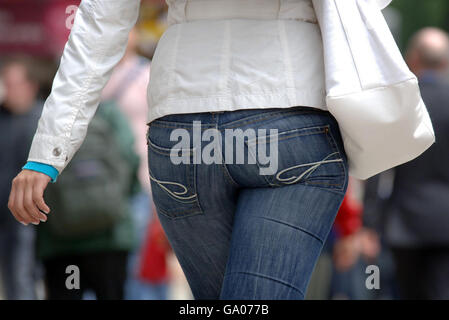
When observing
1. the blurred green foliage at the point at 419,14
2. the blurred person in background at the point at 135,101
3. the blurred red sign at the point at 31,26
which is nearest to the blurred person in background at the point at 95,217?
the blurred person in background at the point at 135,101

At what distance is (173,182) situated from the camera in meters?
2.28

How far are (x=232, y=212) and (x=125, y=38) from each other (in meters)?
0.59

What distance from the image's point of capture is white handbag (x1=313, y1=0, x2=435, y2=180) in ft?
7.18

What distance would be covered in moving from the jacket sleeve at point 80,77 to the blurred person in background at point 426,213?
3.52 meters

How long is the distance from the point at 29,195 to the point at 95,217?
2331 millimetres

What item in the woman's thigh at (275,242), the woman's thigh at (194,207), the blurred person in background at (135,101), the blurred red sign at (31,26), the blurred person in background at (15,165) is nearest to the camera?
the woman's thigh at (275,242)

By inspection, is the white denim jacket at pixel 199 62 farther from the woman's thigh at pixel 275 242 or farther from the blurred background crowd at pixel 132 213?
the blurred background crowd at pixel 132 213

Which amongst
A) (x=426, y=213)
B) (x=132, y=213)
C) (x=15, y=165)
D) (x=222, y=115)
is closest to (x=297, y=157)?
(x=222, y=115)

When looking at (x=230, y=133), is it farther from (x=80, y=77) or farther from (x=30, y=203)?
(x=30, y=203)

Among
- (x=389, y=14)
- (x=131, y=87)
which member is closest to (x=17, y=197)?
(x=131, y=87)

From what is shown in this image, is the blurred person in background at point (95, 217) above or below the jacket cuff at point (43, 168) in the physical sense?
below

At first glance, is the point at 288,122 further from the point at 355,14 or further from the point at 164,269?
the point at 164,269

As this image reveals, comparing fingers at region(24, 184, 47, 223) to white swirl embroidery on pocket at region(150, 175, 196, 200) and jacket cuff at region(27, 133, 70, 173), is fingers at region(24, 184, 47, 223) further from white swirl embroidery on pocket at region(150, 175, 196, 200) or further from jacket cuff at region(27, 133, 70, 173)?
white swirl embroidery on pocket at region(150, 175, 196, 200)

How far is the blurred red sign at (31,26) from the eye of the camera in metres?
13.4
